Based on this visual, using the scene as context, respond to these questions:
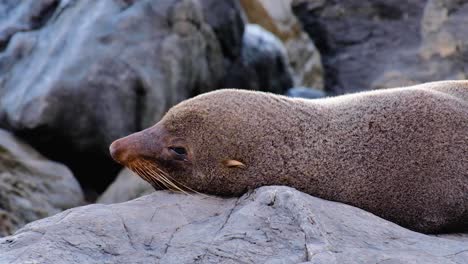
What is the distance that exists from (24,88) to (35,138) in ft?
2.47

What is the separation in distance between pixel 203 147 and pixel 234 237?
1.12 m

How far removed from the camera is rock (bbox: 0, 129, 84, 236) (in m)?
9.11

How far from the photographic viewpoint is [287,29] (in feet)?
65.8

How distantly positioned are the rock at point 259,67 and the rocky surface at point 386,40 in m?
0.84

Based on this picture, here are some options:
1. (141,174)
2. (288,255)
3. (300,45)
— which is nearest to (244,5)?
(300,45)

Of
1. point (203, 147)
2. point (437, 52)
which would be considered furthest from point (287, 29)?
point (203, 147)

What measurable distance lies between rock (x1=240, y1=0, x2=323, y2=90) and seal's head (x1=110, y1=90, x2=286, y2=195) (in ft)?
43.9

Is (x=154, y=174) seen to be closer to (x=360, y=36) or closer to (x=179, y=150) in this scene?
(x=179, y=150)

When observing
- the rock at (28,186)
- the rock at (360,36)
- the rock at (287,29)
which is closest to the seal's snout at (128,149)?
the rock at (28,186)

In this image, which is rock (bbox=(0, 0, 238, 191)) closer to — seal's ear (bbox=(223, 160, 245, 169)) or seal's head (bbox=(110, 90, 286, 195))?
seal's head (bbox=(110, 90, 286, 195))

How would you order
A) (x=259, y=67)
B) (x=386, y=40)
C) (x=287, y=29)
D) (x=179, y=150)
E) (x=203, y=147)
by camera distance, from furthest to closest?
(x=287, y=29) → (x=386, y=40) → (x=259, y=67) → (x=179, y=150) → (x=203, y=147)

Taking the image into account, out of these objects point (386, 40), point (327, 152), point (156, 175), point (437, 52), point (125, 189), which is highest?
point (327, 152)

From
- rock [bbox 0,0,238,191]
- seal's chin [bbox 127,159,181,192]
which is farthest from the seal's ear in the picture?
rock [bbox 0,0,238,191]

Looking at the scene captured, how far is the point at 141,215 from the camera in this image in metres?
4.87
